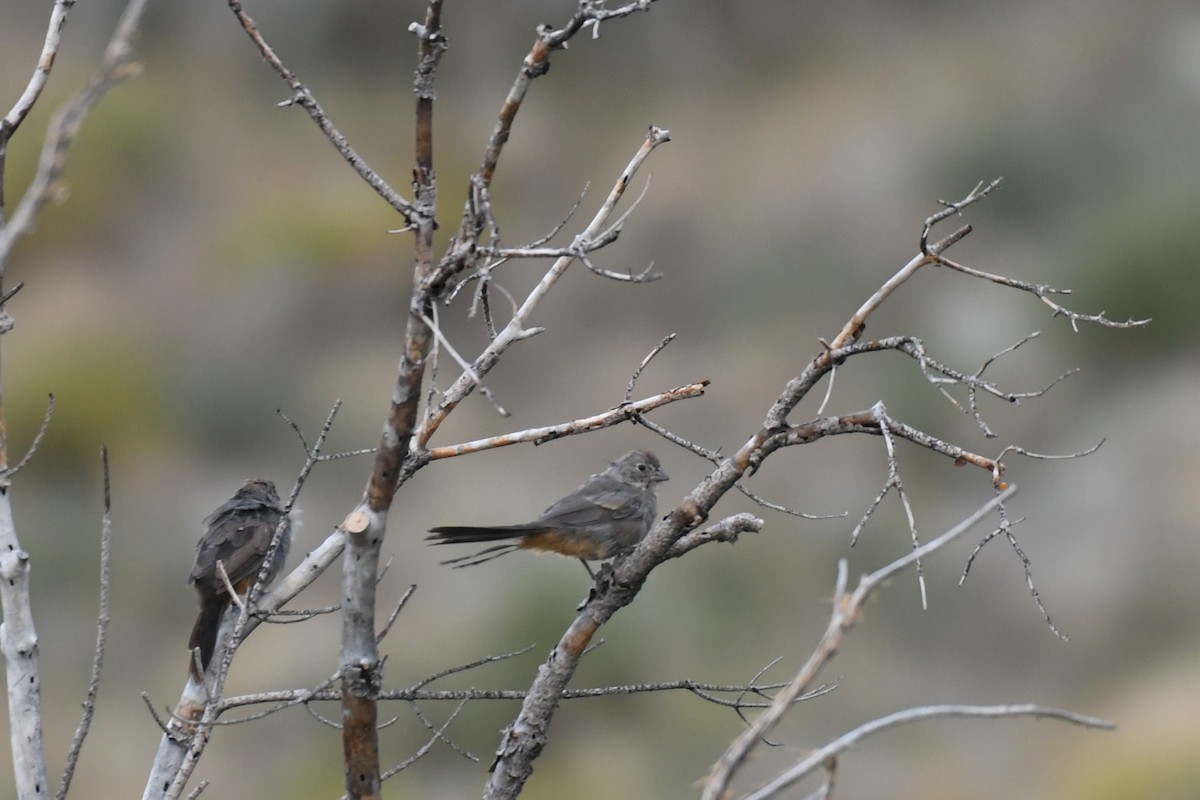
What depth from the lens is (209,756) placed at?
15656 mm

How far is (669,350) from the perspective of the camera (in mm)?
20156

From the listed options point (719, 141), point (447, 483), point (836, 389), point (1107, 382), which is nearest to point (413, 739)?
point (447, 483)

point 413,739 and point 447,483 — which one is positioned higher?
point 447,483

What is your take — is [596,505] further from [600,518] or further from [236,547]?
[236,547]

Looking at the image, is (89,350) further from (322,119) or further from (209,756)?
(322,119)

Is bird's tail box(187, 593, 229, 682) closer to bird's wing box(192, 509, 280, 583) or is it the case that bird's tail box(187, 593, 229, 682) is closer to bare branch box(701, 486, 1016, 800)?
bird's wing box(192, 509, 280, 583)

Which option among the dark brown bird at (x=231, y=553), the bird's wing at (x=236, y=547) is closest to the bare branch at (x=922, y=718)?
the dark brown bird at (x=231, y=553)

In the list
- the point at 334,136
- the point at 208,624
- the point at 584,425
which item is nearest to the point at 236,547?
the point at 208,624

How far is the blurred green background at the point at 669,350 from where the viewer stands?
15.6 m

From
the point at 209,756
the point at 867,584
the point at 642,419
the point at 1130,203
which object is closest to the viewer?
the point at 867,584

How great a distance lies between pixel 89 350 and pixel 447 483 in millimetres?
5823

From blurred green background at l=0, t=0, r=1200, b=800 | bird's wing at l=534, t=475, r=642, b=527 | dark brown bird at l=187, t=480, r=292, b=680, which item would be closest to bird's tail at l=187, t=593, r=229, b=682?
dark brown bird at l=187, t=480, r=292, b=680

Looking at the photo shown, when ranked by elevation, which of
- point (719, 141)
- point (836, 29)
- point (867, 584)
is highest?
point (836, 29)

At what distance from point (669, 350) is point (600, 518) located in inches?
534
